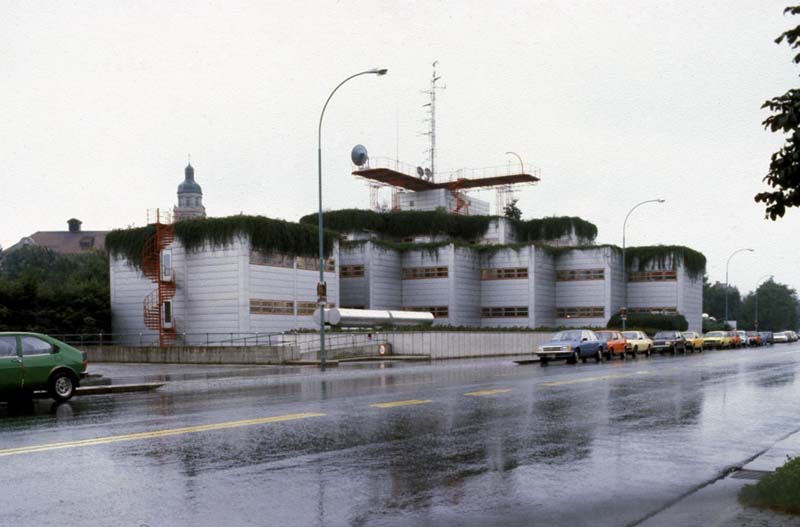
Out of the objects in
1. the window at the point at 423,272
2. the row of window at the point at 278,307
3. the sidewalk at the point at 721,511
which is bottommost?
the sidewalk at the point at 721,511

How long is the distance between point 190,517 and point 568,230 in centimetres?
7450

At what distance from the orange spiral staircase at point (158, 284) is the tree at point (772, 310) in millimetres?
129266

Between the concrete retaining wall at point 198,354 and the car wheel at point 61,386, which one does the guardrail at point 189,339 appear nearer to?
the concrete retaining wall at point 198,354

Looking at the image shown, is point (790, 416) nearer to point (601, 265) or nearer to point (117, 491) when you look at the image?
point (117, 491)

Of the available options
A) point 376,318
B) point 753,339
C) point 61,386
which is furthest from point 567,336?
point 753,339

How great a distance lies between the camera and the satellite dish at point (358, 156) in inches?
2904

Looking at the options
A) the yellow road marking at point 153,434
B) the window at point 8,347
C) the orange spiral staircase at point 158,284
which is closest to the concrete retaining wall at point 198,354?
the orange spiral staircase at point 158,284

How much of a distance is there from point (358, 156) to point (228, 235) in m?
26.4

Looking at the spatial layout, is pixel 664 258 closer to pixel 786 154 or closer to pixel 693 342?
pixel 693 342

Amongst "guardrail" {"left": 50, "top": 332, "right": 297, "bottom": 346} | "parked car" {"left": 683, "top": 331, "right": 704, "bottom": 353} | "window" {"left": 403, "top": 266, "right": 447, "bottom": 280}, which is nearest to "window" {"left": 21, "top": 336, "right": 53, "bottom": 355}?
"guardrail" {"left": 50, "top": 332, "right": 297, "bottom": 346}

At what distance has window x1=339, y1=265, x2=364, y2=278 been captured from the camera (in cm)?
6719

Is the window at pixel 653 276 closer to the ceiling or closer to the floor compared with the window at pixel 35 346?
closer to the ceiling

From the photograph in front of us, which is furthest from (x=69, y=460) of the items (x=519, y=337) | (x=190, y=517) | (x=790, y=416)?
(x=519, y=337)

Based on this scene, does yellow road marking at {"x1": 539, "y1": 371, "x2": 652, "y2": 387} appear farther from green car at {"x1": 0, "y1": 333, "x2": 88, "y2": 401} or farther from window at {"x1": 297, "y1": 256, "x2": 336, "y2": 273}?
window at {"x1": 297, "y1": 256, "x2": 336, "y2": 273}
